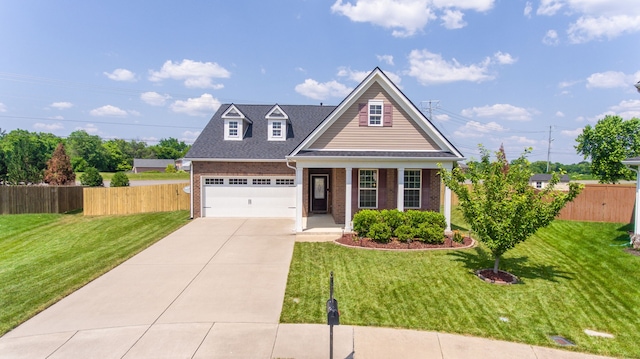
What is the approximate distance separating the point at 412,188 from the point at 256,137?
934 cm

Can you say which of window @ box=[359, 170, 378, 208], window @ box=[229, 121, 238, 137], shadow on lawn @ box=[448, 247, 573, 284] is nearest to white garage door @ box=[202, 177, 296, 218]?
window @ box=[229, 121, 238, 137]

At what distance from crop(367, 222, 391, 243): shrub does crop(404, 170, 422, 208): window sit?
125 inches

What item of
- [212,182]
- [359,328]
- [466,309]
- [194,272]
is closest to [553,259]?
[466,309]

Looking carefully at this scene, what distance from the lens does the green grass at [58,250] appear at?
856 cm

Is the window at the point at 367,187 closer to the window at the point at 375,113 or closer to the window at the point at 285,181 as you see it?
the window at the point at 375,113

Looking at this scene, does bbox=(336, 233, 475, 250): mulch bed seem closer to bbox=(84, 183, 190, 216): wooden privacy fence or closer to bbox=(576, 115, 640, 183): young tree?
bbox=(84, 183, 190, 216): wooden privacy fence

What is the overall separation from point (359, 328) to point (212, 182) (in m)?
13.9

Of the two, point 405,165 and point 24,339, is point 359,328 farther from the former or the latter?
point 405,165

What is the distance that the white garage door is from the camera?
1892cm

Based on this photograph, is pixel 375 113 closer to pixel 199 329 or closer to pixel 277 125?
pixel 277 125

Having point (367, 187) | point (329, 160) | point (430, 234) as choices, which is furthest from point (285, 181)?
point (430, 234)

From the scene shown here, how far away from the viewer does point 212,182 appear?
1892cm

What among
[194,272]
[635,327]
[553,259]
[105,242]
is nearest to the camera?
[635,327]

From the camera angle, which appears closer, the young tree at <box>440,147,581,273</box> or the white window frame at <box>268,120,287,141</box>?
the young tree at <box>440,147,581,273</box>
